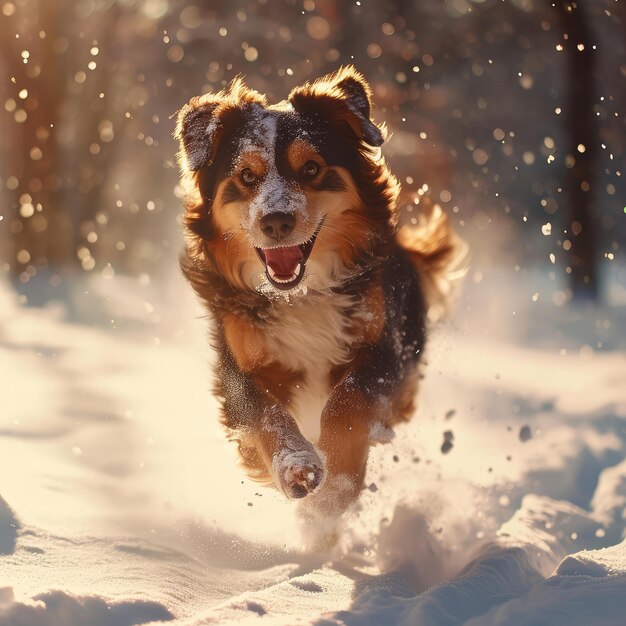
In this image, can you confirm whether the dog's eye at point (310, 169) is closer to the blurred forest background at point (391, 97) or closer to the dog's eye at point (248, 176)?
the dog's eye at point (248, 176)

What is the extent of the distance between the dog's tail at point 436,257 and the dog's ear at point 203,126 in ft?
4.03

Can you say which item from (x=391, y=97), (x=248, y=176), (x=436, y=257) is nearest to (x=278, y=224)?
(x=248, y=176)

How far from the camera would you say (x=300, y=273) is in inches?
129

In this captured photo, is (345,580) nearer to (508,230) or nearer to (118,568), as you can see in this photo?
(118,568)

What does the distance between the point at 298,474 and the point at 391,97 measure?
8305mm

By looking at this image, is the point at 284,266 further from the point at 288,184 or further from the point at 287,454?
the point at 287,454

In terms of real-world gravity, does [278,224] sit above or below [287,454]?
above

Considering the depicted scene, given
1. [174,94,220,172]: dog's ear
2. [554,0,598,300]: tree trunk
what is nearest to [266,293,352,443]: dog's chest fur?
[174,94,220,172]: dog's ear

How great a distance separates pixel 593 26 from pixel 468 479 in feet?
22.1

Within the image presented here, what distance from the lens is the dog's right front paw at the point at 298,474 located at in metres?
3.13

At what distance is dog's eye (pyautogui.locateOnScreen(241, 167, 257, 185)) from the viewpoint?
324 centimetres

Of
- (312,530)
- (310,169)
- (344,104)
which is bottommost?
(312,530)

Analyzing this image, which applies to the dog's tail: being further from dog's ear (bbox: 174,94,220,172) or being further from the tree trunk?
the tree trunk

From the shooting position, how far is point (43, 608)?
2.79 meters
